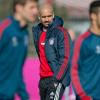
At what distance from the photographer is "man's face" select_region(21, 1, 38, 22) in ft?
30.3

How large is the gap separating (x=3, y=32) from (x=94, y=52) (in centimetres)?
140

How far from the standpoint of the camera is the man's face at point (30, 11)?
9242 mm

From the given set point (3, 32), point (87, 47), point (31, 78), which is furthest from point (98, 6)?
point (31, 78)

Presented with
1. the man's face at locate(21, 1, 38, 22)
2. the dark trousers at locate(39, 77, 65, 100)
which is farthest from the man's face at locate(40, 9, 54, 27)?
→ the man's face at locate(21, 1, 38, 22)

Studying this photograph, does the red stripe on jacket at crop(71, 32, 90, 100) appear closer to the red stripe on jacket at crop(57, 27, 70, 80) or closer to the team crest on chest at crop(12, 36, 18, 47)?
the team crest on chest at crop(12, 36, 18, 47)

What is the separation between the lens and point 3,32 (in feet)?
31.7

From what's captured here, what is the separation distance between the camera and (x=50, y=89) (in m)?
6.59

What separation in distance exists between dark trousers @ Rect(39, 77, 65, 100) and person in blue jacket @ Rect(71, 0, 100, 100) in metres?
2.17

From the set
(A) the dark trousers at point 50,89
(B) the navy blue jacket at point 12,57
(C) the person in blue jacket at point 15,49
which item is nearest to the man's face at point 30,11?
(C) the person in blue jacket at point 15,49


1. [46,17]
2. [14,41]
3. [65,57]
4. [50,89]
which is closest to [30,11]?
[14,41]

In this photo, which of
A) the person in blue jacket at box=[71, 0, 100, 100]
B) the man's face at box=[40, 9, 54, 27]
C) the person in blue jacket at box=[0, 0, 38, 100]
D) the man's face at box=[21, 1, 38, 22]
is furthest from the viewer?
the person in blue jacket at box=[0, 0, 38, 100]

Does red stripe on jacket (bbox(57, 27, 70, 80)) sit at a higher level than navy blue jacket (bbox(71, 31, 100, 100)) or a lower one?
higher

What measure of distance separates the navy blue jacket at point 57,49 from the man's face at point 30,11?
2742 mm

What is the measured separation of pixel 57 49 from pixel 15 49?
319cm
